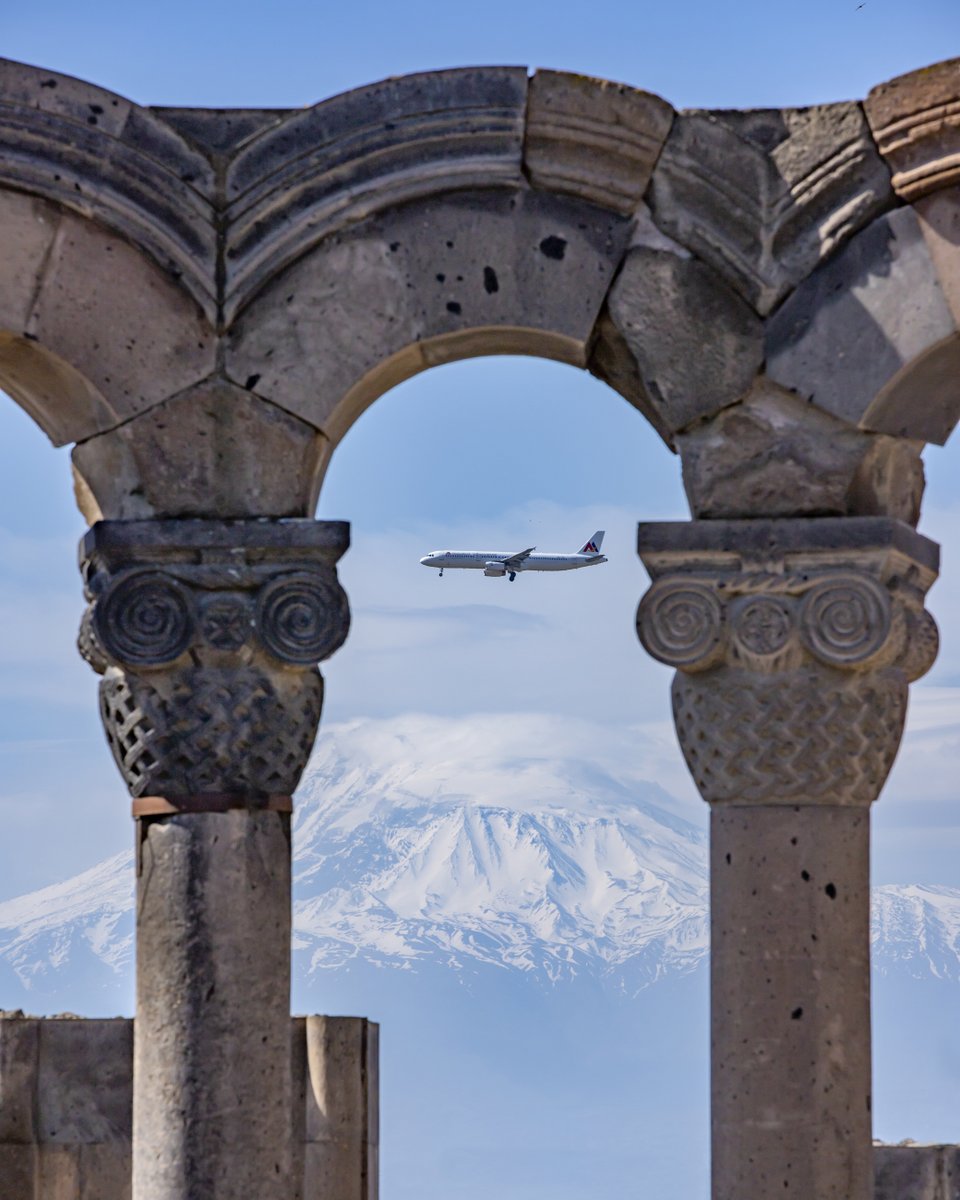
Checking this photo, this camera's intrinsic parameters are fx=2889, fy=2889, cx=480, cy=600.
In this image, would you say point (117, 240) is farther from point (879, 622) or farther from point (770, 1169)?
point (770, 1169)

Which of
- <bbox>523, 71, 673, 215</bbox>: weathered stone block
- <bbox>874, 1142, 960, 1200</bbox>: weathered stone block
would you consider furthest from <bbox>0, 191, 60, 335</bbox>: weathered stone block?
<bbox>874, 1142, 960, 1200</bbox>: weathered stone block

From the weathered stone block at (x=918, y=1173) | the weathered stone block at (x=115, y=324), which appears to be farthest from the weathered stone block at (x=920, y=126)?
the weathered stone block at (x=918, y=1173)

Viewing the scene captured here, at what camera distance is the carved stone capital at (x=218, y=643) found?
1150 cm

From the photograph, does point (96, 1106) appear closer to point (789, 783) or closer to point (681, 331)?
point (789, 783)

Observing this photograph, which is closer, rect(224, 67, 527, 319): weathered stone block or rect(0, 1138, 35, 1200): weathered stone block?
rect(224, 67, 527, 319): weathered stone block

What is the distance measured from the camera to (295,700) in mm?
11602

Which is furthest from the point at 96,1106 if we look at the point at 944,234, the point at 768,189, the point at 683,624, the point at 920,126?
the point at 920,126

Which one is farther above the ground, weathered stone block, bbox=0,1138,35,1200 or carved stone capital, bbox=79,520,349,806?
carved stone capital, bbox=79,520,349,806

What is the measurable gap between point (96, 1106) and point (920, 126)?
6010 millimetres

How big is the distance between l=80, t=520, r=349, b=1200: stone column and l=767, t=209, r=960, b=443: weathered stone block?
6.57ft

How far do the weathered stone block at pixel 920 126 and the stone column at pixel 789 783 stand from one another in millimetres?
1384

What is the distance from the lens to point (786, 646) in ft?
37.2

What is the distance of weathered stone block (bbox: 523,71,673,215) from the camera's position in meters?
11.7

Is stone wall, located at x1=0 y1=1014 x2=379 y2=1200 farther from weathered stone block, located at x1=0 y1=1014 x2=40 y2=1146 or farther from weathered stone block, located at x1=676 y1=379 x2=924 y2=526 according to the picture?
weathered stone block, located at x1=676 y1=379 x2=924 y2=526
